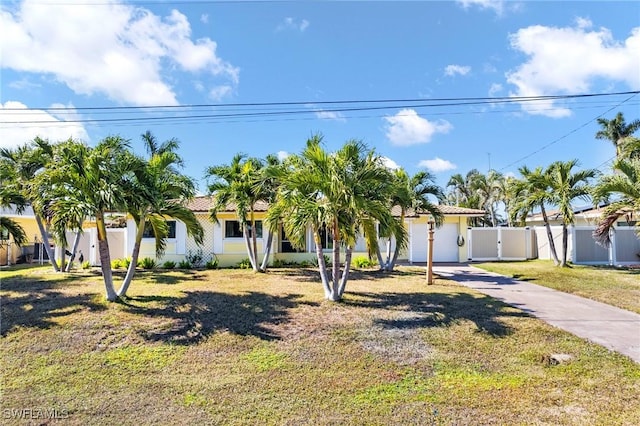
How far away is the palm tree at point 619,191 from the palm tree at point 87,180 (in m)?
14.5

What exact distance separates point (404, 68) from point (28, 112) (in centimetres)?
1658

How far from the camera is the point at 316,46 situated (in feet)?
50.7

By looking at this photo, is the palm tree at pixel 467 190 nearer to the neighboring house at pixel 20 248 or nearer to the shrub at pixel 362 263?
the shrub at pixel 362 263

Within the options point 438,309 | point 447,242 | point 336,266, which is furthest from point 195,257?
point 447,242

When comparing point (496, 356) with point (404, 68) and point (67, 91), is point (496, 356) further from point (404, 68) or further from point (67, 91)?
point (67, 91)

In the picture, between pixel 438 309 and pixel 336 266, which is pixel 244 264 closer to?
pixel 336 266

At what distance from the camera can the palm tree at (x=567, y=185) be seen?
15695 millimetres

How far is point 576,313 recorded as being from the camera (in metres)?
8.35

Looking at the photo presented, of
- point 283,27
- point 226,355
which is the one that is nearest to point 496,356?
point 226,355

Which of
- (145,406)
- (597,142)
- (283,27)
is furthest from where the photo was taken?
(597,142)

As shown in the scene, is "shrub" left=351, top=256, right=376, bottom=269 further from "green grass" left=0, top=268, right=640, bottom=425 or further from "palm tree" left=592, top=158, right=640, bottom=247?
"palm tree" left=592, top=158, right=640, bottom=247

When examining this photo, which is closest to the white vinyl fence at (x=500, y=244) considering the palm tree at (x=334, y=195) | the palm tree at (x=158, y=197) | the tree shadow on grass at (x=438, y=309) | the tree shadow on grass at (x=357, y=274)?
the tree shadow on grass at (x=357, y=274)

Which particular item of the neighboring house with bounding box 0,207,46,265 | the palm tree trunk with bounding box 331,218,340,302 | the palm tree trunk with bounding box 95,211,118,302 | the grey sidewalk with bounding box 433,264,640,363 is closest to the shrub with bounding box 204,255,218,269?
the palm tree trunk with bounding box 95,211,118,302

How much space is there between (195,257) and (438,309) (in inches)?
508
